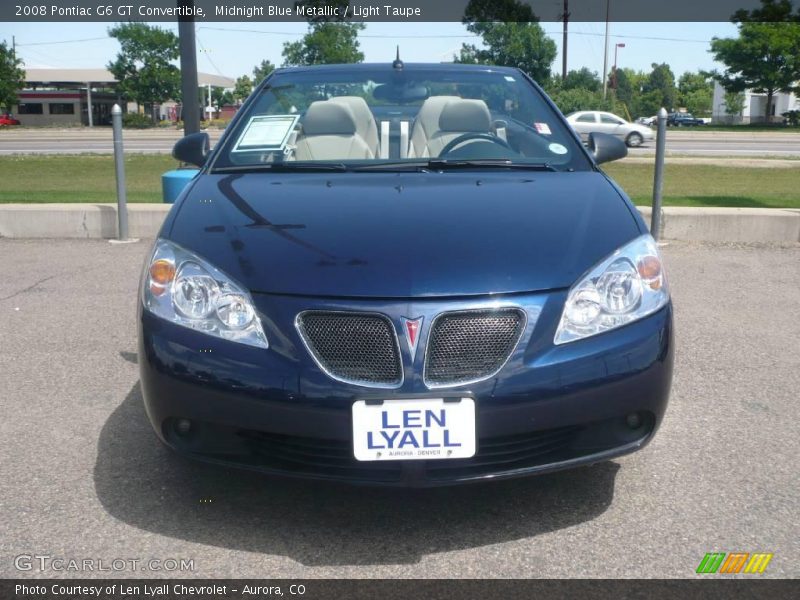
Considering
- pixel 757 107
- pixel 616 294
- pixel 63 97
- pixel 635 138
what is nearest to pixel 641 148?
pixel 635 138

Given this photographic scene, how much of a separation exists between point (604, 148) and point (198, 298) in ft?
7.28

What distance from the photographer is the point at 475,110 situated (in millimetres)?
4070

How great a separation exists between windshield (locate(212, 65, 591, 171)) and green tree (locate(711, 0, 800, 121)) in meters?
52.7

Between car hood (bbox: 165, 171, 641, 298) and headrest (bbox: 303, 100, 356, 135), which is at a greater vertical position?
headrest (bbox: 303, 100, 356, 135)

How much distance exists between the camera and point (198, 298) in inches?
107

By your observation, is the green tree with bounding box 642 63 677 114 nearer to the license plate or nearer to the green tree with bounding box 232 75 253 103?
the green tree with bounding box 232 75 253 103

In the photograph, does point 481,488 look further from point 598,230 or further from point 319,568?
point 598,230

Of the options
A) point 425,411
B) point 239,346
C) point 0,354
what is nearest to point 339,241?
point 239,346

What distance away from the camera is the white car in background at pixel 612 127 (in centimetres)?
2962

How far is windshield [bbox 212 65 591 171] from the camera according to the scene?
3.75m

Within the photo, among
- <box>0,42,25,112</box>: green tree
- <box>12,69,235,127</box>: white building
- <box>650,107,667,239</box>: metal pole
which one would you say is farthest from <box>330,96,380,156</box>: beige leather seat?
<box>12,69,235,127</box>: white building

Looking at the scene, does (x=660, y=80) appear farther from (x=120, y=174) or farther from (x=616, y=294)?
(x=616, y=294)

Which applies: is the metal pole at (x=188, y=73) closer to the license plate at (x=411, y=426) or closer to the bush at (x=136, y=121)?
the license plate at (x=411, y=426)

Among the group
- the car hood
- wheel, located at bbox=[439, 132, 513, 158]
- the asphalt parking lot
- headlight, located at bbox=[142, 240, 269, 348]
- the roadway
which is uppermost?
wheel, located at bbox=[439, 132, 513, 158]
